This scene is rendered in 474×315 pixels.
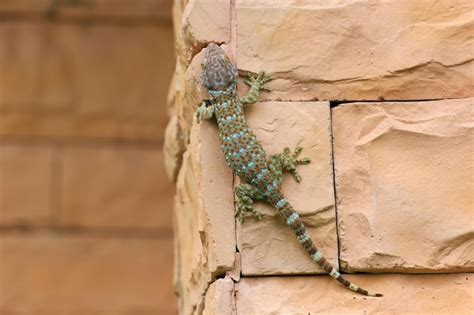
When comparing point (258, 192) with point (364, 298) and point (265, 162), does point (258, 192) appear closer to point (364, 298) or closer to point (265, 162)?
point (265, 162)

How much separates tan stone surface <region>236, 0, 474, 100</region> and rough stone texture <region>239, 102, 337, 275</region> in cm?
8

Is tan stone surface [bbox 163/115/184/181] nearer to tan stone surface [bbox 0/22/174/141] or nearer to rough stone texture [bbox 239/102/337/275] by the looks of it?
rough stone texture [bbox 239/102/337/275]

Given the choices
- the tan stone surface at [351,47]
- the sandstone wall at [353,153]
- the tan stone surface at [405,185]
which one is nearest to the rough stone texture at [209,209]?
the sandstone wall at [353,153]

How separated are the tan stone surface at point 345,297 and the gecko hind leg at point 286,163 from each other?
1.21ft

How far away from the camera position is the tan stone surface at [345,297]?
3.24 metres

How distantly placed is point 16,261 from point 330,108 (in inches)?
126

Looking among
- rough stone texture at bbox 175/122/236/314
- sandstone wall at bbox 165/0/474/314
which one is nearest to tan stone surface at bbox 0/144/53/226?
rough stone texture at bbox 175/122/236/314

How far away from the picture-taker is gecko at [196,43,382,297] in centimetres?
323

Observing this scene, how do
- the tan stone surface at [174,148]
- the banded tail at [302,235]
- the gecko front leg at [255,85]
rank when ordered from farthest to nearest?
the tan stone surface at [174,148], the gecko front leg at [255,85], the banded tail at [302,235]

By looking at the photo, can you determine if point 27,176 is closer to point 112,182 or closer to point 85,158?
point 85,158

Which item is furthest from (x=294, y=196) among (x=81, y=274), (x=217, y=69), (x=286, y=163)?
(x=81, y=274)

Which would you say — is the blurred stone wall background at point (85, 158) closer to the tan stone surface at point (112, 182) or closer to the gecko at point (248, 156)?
the tan stone surface at point (112, 182)

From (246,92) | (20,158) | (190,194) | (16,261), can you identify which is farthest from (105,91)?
(246,92)

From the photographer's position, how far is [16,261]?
589cm
